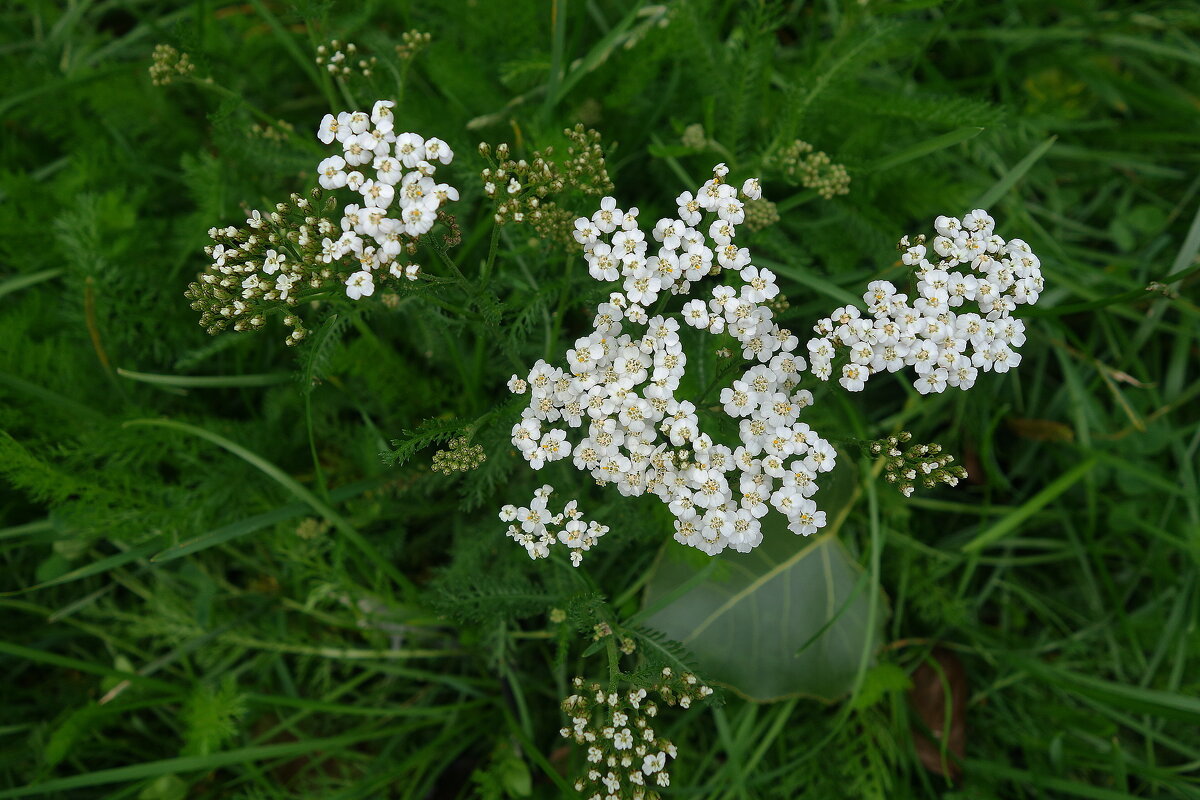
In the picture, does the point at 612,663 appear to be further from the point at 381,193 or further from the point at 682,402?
the point at 381,193

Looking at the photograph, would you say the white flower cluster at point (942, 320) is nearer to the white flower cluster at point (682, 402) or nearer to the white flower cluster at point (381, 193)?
the white flower cluster at point (682, 402)

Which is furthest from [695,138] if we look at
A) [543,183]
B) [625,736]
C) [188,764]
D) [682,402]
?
[188,764]

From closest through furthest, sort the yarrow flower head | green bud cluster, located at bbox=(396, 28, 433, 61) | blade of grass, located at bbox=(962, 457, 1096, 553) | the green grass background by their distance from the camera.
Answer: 1. the yarrow flower head
2. green bud cluster, located at bbox=(396, 28, 433, 61)
3. the green grass background
4. blade of grass, located at bbox=(962, 457, 1096, 553)

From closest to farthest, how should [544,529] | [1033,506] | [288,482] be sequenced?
[544,529] < [288,482] < [1033,506]

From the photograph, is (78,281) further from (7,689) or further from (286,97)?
(7,689)

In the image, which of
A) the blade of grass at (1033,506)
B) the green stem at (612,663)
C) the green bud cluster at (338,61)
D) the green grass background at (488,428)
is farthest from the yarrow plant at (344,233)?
the blade of grass at (1033,506)

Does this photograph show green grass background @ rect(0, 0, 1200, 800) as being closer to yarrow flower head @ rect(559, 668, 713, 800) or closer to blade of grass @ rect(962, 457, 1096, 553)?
blade of grass @ rect(962, 457, 1096, 553)

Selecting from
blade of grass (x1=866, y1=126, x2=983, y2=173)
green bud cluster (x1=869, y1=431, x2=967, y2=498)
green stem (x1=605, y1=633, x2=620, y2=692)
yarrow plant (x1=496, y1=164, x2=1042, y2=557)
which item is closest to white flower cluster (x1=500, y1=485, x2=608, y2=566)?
yarrow plant (x1=496, y1=164, x2=1042, y2=557)
